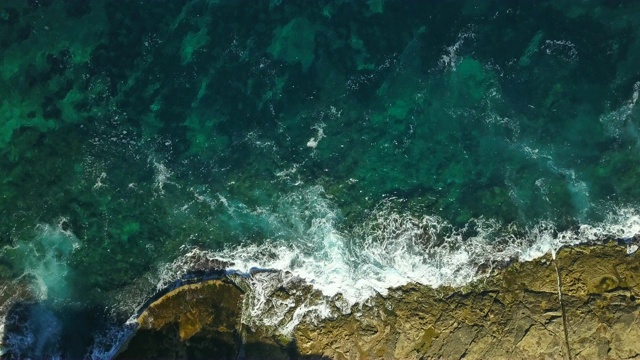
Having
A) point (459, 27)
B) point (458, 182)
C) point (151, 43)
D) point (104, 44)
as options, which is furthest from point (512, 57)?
point (104, 44)

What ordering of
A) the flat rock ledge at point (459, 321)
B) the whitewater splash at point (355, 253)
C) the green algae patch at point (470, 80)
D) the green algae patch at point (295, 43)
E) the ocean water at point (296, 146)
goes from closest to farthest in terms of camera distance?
1. the flat rock ledge at point (459, 321)
2. the whitewater splash at point (355, 253)
3. the ocean water at point (296, 146)
4. the green algae patch at point (470, 80)
5. the green algae patch at point (295, 43)

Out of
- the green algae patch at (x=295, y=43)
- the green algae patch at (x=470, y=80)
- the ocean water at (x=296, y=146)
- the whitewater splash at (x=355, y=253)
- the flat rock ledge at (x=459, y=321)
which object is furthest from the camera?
the green algae patch at (x=295, y=43)

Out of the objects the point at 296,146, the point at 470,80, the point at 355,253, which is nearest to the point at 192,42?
the point at 296,146

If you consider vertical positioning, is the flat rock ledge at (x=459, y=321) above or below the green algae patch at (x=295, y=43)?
below

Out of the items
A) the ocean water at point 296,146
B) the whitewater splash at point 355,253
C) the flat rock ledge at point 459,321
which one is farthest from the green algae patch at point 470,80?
the flat rock ledge at point 459,321

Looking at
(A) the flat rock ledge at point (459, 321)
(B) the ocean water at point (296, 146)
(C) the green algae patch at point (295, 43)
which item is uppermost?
(C) the green algae patch at point (295, 43)

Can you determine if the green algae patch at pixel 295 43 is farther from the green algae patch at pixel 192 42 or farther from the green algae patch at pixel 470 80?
the green algae patch at pixel 470 80

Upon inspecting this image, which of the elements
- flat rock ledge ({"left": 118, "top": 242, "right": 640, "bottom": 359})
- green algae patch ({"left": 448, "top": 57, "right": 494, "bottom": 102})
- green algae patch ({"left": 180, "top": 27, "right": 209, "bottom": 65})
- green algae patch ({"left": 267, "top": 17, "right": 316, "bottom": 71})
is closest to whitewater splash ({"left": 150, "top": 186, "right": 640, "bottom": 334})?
flat rock ledge ({"left": 118, "top": 242, "right": 640, "bottom": 359})

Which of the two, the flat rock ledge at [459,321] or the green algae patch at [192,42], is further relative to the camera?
the green algae patch at [192,42]
